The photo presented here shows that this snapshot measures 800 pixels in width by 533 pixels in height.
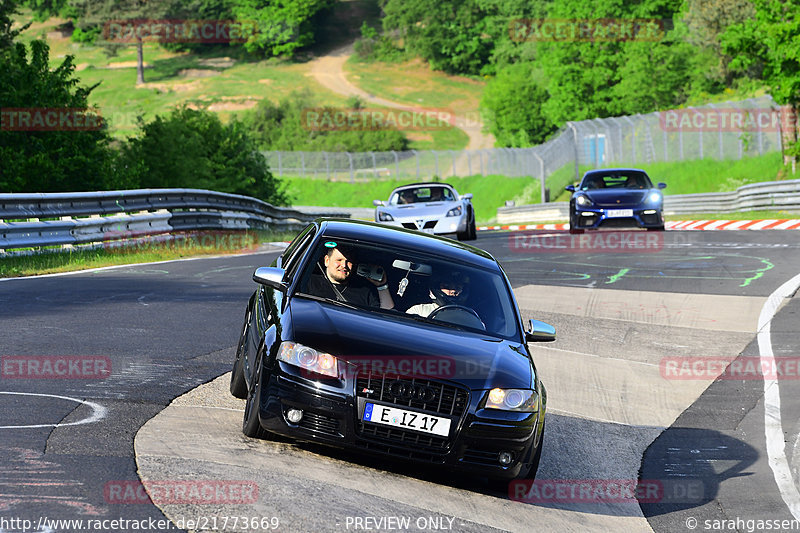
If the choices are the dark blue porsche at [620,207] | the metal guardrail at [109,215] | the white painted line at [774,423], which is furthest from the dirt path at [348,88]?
the white painted line at [774,423]

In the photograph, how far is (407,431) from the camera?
6234 mm

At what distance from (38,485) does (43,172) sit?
2095 centimetres

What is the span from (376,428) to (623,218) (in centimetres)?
1962

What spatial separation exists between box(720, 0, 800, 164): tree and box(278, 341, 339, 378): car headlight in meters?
33.1

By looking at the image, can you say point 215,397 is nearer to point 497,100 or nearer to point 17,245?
point 17,245

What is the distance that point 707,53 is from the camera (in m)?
75.2

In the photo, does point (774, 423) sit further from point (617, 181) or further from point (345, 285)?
point (617, 181)

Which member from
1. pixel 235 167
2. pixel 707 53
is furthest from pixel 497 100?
pixel 235 167

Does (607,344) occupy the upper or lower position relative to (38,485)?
lower

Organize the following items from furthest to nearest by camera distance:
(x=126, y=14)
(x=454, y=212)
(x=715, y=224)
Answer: (x=126, y=14) < (x=715, y=224) < (x=454, y=212)

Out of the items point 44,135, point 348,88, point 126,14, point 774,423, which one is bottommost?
point 348,88

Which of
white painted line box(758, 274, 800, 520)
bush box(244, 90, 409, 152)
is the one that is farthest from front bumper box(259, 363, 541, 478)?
bush box(244, 90, 409, 152)

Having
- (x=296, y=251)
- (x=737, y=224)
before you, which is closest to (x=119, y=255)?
(x=296, y=251)

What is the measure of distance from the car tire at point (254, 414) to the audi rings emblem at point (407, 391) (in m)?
0.82
